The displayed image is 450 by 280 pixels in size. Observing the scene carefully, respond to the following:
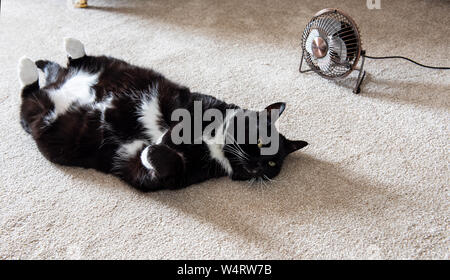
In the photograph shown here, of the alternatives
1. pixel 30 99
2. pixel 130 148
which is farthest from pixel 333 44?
pixel 30 99

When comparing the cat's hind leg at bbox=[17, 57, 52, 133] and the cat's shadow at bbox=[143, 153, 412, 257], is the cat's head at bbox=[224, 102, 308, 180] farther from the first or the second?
the cat's hind leg at bbox=[17, 57, 52, 133]

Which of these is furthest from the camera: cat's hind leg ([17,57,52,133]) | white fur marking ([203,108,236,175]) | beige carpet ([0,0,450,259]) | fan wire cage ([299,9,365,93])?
fan wire cage ([299,9,365,93])

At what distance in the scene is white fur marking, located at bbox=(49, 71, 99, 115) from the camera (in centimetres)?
131

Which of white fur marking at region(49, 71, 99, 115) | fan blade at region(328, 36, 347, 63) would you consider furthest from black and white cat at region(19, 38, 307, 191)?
fan blade at region(328, 36, 347, 63)

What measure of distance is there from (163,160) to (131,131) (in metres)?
0.23

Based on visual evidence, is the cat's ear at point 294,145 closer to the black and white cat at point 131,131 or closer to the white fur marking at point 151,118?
the black and white cat at point 131,131

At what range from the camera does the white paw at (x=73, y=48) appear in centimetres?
143

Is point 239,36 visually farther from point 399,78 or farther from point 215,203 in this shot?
point 215,203

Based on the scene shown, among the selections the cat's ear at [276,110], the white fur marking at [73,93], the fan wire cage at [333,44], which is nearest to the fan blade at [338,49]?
the fan wire cage at [333,44]

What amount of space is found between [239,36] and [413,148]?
3.59ft

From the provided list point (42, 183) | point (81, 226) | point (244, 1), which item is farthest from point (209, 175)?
point (244, 1)

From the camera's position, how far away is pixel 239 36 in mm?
1969

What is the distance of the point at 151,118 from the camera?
1278 mm
